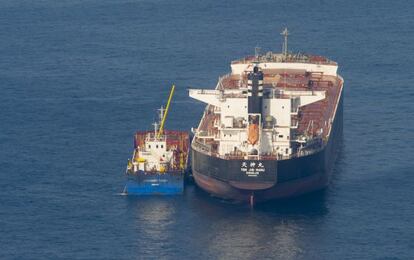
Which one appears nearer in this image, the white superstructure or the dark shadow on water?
the dark shadow on water

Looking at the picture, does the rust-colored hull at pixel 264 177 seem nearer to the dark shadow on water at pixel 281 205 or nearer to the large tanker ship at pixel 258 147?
the large tanker ship at pixel 258 147

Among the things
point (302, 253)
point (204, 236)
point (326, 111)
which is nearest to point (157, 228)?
point (204, 236)

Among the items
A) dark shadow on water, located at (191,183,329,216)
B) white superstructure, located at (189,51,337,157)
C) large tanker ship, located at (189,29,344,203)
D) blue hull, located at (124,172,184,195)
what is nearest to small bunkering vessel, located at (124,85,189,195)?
blue hull, located at (124,172,184,195)

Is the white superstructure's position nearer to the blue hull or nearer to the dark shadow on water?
the dark shadow on water

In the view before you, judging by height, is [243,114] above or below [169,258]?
above

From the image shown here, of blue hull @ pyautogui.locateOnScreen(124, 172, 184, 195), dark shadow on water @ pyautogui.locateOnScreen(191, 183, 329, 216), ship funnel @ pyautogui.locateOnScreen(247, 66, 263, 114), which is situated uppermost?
ship funnel @ pyautogui.locateOnScreen(247, 66, 263, 114)

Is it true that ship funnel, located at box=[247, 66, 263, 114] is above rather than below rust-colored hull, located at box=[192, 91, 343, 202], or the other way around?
above

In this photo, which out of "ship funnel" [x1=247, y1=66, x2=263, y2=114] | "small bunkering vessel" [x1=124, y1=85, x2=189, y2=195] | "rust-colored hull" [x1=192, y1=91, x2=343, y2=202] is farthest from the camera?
"small bunkering vessel" [x1=124, y1=85, x2=189, y2=195]

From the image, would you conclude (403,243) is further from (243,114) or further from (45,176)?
(45,176)

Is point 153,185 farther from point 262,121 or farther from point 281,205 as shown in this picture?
point 281,205
